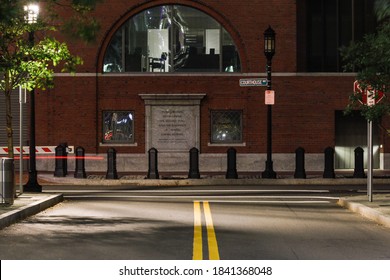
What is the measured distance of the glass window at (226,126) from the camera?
33.6 metres

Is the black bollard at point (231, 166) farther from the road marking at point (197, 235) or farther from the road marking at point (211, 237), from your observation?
the road marking at point (211, 237)

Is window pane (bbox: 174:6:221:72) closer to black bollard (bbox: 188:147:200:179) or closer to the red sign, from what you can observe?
black bollard (bbox: 188:147:200:179)

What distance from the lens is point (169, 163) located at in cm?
3319

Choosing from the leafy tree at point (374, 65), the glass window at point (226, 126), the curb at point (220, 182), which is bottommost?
the curb at point (220, 182)

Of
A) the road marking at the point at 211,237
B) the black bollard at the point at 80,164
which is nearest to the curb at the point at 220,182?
the black bollard at the point at 80,164

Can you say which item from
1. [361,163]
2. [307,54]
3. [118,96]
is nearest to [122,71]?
[118,96]

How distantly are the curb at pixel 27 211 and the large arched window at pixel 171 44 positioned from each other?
14.6 metres

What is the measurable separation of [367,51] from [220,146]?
15.6 m

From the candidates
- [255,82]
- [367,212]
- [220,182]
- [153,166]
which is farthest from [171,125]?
[367,212]

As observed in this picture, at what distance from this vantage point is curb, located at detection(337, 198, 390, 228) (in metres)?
14.6

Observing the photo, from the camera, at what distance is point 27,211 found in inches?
631

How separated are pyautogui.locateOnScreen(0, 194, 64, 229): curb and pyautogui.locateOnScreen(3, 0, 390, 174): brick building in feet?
44.5

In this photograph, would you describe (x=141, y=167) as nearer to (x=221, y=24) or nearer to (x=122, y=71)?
(x=122, y=71)

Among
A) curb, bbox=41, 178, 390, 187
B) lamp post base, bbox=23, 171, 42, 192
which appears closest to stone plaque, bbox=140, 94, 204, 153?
curb, bbox=41, 178, 390, 187
